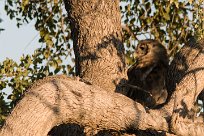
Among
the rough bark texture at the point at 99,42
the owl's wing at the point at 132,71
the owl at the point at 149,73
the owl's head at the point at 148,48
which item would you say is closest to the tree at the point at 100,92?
the rough bark texture at the point at 99,42

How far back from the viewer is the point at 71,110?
6.66 meters

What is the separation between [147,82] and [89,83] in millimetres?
3482

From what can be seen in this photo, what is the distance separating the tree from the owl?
1186mm

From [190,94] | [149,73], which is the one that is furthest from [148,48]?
[190,94]

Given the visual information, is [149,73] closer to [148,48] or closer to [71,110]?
[148,48]

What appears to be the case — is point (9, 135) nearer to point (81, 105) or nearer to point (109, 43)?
point (81, 105)

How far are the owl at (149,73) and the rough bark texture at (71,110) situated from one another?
2222 millimetres

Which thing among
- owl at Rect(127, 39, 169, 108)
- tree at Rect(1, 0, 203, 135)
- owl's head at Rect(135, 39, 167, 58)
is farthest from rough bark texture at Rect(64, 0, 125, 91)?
owl's head at Rect(135, 39, 167, 58)

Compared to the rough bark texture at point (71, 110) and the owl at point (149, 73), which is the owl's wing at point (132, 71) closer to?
the owl at point (149, 73)

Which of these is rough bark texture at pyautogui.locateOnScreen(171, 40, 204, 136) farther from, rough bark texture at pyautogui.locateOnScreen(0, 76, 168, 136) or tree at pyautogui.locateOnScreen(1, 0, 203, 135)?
rough bark texture at pyautogui.locateOnScreen(0, 76, 168, 136)

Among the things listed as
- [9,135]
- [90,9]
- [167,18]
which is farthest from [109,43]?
[167,18]

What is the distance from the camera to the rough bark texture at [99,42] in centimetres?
818

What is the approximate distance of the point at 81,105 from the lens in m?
6.70

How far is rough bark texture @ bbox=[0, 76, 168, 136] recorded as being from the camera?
634cm
